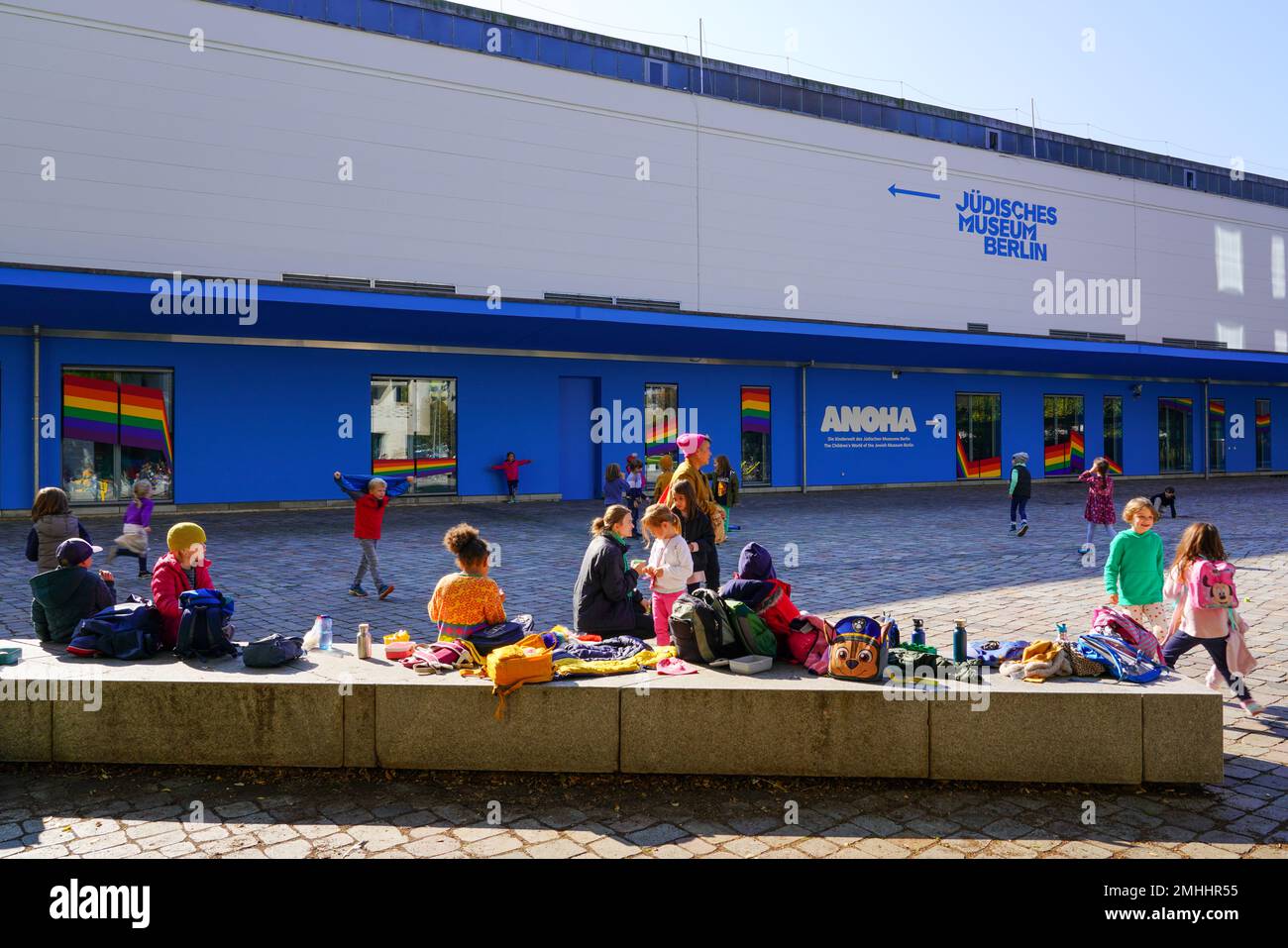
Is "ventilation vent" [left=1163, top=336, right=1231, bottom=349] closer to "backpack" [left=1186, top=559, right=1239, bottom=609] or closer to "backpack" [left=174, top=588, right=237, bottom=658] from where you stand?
"backpack" [left=1186, top=559, right=1239, bottom=609]

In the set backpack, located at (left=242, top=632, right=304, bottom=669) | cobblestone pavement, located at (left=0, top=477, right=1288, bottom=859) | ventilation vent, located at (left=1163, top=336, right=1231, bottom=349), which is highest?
ventilation vent, located at (left=1163, top=336, right=1231, bottom=349)

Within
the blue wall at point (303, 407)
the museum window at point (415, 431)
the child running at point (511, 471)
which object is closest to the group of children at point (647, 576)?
the blue wall at point (303, 407)

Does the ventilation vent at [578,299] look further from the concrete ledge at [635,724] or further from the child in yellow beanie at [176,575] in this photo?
the concrete ledge at [635,724]

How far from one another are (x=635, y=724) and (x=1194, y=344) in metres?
37.8

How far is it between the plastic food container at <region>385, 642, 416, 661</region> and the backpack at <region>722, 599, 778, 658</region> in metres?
2.00

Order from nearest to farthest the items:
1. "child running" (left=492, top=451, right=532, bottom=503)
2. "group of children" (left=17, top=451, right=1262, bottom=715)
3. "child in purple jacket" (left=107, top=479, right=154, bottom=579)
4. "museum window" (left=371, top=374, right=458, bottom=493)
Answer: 1. "group of children" (left=17, top=451, right=1262, bottom=715)
2. "child in purple jacket" (left=107, top=479, right=154, bottom=579)
3. "museum window" (left=371, top=374, right=458, bottom=493)
4. "child running" (left=492, top=451, right=532, bottom=503)

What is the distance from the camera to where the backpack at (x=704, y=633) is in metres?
5.98

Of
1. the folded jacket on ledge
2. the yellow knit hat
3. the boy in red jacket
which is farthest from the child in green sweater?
the boy in red jacket

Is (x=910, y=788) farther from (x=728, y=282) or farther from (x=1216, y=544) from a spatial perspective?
(x=728, y=282)

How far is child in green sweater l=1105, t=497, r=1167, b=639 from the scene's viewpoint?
25.7 ft

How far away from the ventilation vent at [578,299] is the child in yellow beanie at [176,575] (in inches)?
715

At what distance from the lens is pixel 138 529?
1262 centimetres

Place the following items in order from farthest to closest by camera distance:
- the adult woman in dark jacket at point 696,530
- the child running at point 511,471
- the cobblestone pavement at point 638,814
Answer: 1. the child running at point 511,471
2. the adult woman in dark jacket at point 696,530
3. the cobblestone pavement at point 638,814

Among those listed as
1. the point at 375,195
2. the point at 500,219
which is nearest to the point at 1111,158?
the point at 500,219
